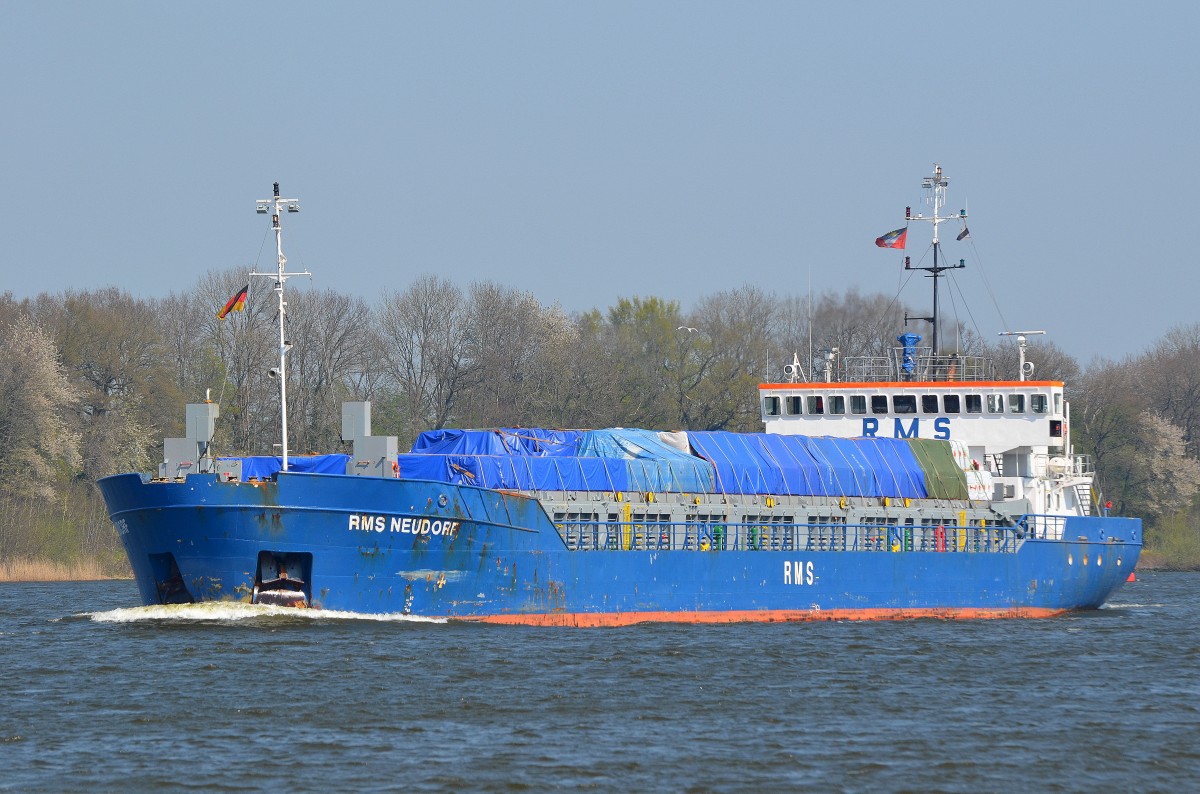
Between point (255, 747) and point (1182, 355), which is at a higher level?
point (1182, 355)

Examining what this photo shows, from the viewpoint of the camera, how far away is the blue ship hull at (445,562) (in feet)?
98.4

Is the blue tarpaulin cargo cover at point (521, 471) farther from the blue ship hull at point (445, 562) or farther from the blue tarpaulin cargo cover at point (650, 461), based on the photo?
the blue ship hull at point (445, 562)

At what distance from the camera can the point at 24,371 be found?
57.6m

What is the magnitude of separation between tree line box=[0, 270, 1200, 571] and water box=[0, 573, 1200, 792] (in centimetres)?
2612

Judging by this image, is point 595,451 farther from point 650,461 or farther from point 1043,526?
point 1043,526

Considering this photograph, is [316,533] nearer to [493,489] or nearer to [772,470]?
[493,489]

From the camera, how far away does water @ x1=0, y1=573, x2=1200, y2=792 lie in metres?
19.2

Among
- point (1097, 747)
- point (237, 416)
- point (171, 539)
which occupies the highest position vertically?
point (237, 416)

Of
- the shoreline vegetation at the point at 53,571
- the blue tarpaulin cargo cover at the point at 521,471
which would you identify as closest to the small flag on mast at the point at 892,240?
the blue tarpaulin cargo cover at the point at 521,471

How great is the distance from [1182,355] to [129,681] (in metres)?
72.5

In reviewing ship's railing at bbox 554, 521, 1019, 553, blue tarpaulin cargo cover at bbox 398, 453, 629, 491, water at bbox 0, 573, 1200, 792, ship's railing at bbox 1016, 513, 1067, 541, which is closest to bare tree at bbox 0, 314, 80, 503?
water at bbox 0, 573, 1200, 792

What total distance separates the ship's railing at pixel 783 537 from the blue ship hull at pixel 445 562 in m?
0.21

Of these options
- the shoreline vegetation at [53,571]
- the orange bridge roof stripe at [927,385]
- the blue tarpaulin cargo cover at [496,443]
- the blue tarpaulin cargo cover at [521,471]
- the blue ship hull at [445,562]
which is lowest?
the shoreline vegetation at [53,571]

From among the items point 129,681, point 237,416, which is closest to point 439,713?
point 129,681
